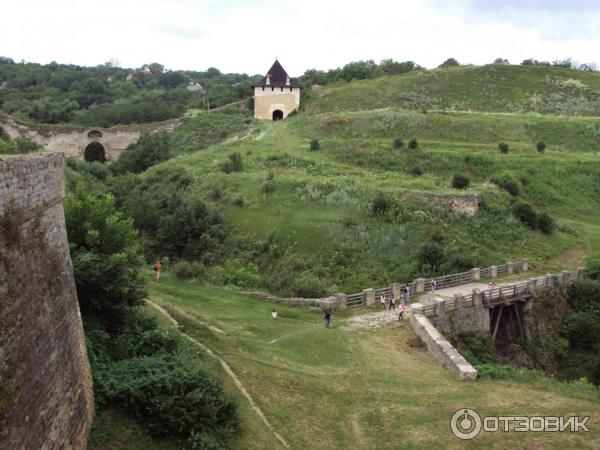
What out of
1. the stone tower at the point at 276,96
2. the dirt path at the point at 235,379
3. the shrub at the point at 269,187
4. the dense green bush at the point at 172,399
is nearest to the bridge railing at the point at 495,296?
the dirt path at the point at 235,379

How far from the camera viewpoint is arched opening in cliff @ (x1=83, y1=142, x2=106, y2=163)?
191 feet

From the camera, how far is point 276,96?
60188mm

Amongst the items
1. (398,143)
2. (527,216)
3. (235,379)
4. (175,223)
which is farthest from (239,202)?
(235,379)

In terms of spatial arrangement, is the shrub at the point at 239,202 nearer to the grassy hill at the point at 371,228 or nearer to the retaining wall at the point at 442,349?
the grassy hill at the point at 371,228

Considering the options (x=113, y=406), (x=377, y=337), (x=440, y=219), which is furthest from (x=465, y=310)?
(x=113, y=406)

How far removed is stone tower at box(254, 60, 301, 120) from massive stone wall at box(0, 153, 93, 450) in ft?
170

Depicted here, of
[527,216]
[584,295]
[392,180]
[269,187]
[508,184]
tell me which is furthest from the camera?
[392,180]

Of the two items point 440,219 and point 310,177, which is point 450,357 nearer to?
point 440,219

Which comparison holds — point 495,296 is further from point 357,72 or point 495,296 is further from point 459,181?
point 357,72

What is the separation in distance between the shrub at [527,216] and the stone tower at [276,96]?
3318cm

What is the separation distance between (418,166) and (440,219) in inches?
349

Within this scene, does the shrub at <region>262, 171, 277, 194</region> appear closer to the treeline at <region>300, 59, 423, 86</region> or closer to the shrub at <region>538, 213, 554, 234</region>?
the shrub at <region>538, 213, 554, 234</region>

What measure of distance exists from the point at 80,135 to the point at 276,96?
68.4 feet

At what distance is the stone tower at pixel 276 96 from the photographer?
60.0 m
